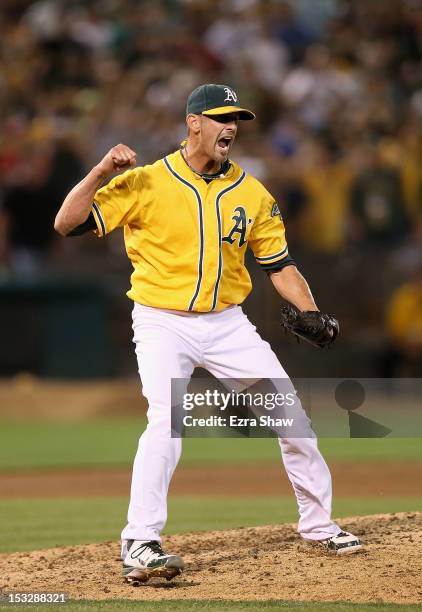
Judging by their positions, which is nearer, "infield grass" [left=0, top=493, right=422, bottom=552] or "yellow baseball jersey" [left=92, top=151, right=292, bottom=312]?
"yellow baseball jersey" [left=92, top=151, right=292, bottom=312]

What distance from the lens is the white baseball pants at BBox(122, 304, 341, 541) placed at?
17.4 ft

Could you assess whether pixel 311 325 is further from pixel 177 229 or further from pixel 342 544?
pixel 342 544

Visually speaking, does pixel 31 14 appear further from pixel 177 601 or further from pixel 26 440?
pixel 177 601

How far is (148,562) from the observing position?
17.1 feet

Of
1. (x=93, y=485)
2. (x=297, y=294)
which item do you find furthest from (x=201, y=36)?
(x=297, y=294)

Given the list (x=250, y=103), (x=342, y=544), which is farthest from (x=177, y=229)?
(x=250, y=103)

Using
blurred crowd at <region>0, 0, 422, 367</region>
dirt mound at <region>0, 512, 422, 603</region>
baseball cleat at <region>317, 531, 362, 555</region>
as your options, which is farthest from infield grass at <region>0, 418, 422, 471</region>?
baseball cleat at <region>317, 531, 362, 555</region>

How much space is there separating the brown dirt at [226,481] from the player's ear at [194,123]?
14.1 feet

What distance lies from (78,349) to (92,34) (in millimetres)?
5137

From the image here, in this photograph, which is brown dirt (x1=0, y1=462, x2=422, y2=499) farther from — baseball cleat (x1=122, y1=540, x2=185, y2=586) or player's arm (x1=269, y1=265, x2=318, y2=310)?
baseball cleat (x1=122, y1=540, x2=185, y2=586)

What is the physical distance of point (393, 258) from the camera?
1423cm

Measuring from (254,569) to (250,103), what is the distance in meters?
10.7

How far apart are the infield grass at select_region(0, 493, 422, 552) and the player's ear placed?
9.10 feet

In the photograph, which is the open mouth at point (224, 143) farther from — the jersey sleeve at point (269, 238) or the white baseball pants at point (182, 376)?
the white baseball pants at point (182, 376)
